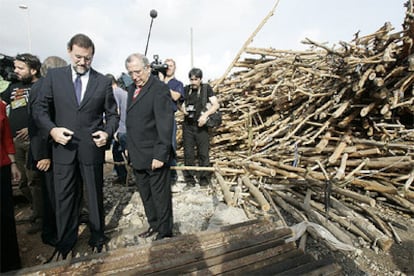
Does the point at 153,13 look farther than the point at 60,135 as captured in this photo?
Yes

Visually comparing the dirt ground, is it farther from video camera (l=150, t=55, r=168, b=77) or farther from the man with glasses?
video camera (l=150, t=55, r=168, b=77)

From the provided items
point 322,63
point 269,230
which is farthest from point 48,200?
point 322,63

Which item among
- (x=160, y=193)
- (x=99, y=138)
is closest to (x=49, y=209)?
(x=99, y=138)

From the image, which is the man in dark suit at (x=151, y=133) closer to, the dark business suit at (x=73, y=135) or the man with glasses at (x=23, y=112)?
the dark business suit at (x=73, y=135)

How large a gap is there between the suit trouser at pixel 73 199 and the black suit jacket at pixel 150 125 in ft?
1.39

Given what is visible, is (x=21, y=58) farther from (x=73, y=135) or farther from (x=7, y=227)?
(x=7, y=227)

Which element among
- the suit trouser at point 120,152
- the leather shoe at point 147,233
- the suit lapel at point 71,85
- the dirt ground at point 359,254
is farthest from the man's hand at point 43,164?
the suit trouser at point 120,152

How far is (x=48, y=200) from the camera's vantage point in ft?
8.26

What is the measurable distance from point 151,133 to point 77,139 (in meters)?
0.64

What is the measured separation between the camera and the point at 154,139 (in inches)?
97.2

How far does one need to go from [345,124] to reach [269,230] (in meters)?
3.02

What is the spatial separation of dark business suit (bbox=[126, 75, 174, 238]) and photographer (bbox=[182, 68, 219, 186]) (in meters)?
1.61

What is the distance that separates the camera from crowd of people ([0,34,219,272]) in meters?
2.15

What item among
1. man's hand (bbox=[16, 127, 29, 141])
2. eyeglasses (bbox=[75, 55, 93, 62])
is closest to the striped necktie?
eyeglasses (bbox=[75, 55, 93, 62])
